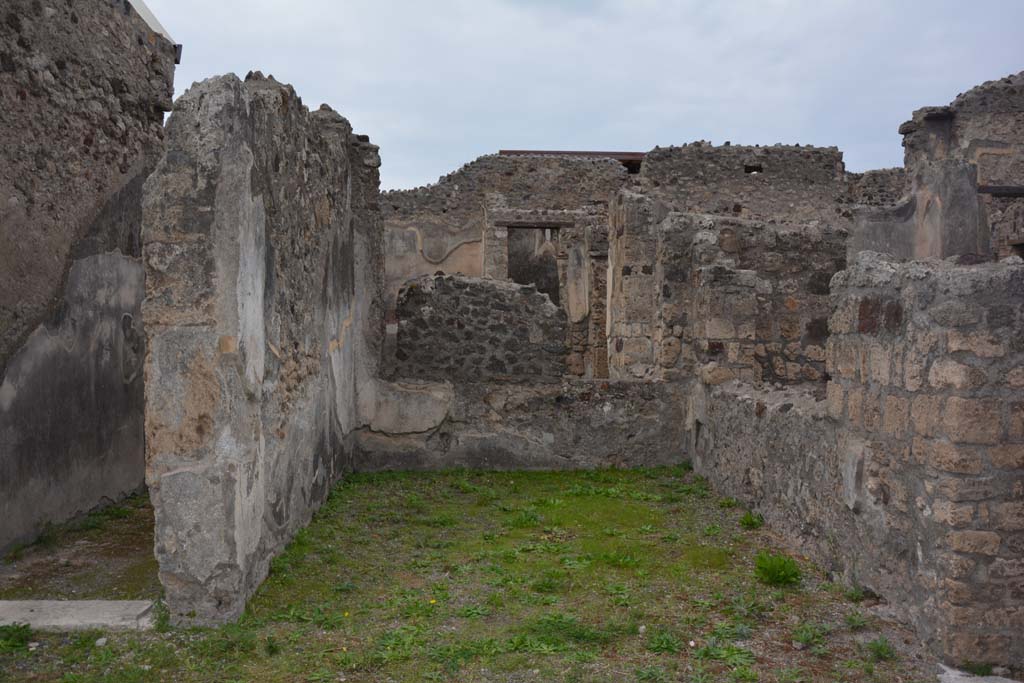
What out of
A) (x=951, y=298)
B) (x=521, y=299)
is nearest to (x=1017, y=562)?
(x=951, y=298)

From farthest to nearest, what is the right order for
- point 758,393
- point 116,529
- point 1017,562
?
1. point 758,393
2. point 116,529
3. point 1017,562

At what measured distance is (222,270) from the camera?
12.8ft

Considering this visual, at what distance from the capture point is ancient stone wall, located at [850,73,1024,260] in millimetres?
12586

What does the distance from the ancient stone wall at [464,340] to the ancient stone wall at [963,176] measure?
729 cm

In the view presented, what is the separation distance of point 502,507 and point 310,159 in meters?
2.76

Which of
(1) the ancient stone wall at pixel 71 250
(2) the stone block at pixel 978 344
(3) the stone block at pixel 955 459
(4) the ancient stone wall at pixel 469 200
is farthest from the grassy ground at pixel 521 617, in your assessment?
(4) the ancient stone wall at pixel 469 200

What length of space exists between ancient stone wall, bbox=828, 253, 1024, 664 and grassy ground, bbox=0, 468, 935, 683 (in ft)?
0.89

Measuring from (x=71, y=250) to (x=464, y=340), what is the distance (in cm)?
325

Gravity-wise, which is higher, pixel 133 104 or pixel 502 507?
pixel 133 104

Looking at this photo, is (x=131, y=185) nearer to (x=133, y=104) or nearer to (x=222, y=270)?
(x=133, y=104)

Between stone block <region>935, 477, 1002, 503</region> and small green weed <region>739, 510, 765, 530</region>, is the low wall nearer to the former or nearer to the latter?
small green weed <region>739, 510, 765, 530</region>

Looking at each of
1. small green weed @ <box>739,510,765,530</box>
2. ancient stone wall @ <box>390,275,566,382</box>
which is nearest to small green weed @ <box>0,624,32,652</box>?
small green weed @ <box>739,510,765,530</box>

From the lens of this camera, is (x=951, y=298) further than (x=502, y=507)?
No

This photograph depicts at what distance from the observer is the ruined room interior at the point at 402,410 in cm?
343
